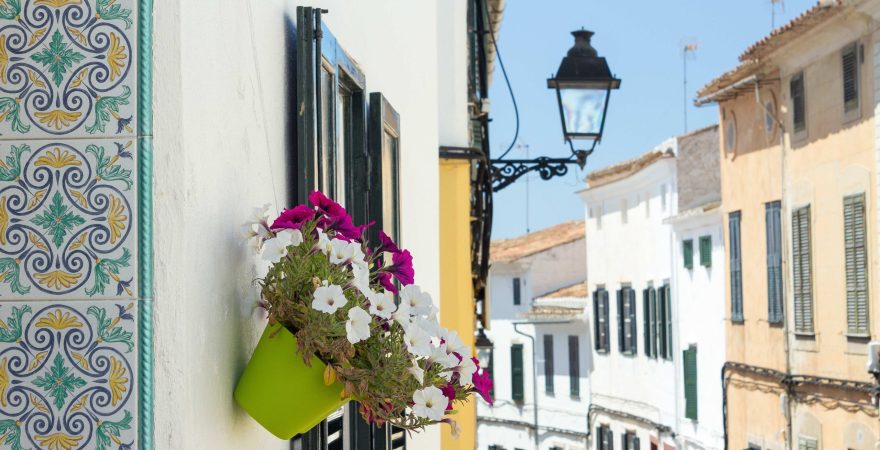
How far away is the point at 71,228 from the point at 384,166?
100 inches

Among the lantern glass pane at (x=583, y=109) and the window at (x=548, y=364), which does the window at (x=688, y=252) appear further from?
the lantern glass pane at (x=583, y=109)

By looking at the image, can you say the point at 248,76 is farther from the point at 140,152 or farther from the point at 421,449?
the point at 421,449

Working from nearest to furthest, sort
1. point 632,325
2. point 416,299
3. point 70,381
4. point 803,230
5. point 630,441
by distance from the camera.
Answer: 1. point 70,381
2. point 416,299
3. point 803,230
4. point 632,325
5. point 630,441

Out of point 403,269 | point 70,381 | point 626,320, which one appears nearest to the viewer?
point 70,381

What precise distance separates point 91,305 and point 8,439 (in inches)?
9.5

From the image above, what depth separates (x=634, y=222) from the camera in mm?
34125

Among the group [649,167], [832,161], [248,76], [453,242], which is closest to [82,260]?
[248,76]

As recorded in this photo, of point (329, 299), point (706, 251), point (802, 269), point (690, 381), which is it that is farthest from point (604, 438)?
point (329, 299)

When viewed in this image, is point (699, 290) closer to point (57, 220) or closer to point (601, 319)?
point (601, 319)

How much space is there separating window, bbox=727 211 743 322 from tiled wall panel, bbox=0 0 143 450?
23224 millimetres

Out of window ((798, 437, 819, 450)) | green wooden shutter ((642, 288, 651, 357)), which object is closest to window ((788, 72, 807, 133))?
window ((798, 437, 819, 450))

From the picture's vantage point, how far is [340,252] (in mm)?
2709

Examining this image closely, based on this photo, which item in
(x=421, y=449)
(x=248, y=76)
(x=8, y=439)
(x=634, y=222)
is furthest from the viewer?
(x=634, y=222)

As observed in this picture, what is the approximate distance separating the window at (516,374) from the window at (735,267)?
1818 cm
